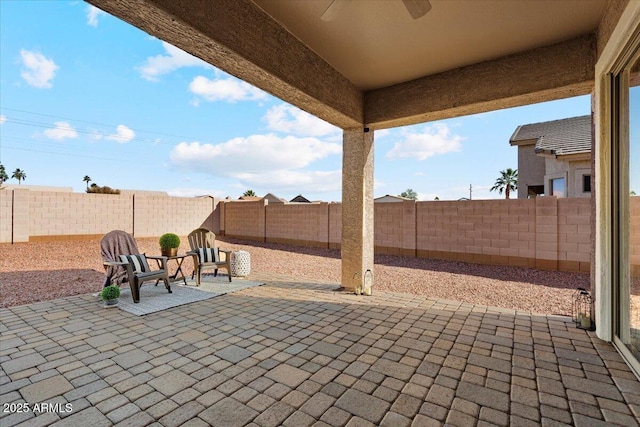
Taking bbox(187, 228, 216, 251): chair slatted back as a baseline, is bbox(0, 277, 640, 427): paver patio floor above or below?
below

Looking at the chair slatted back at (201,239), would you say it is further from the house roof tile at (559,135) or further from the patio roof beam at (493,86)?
the house roof tile at (559,135)

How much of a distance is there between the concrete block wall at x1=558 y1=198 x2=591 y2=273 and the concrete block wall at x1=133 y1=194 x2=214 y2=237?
1267 centimetres

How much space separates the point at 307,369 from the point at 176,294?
3.02 metres

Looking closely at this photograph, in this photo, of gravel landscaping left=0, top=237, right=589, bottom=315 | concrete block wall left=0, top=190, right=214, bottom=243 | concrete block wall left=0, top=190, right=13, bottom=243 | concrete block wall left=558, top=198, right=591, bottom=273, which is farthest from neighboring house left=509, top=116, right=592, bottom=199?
concrete block wall left=0, top=190, right=13, bottom=243

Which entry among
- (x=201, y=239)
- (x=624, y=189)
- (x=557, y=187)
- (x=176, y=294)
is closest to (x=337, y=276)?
(x=201, y=239)

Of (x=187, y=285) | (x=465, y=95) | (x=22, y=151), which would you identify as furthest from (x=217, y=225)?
(x=22, y=151)

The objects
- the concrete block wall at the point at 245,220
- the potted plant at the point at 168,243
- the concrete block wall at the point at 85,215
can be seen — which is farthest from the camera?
the concrete block wall at the point at 245,220

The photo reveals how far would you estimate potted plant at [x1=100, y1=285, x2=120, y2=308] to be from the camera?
3.88 meters

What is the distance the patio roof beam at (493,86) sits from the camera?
10.4ft

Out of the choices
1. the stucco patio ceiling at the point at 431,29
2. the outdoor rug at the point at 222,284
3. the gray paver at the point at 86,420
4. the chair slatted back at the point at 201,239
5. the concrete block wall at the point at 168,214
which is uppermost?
the stucco patio ceiling at the point at 431,29

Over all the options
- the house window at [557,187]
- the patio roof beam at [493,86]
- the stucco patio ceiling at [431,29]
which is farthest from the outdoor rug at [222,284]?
the house window at [557,187]

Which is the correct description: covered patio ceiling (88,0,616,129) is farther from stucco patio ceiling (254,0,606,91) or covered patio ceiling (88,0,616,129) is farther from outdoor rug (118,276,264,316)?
outdoor rug (118,276,264,316)

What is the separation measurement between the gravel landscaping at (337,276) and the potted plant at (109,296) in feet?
3.96

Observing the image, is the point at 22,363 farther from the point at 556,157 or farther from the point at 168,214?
the point at 556,157
